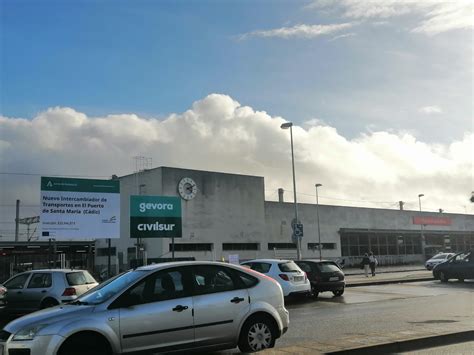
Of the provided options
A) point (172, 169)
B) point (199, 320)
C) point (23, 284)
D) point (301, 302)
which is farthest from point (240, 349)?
point (172, 169)

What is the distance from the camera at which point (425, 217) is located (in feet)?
203

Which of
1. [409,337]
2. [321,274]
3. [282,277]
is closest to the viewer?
[409,337]

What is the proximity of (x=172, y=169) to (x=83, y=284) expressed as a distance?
2713 cm

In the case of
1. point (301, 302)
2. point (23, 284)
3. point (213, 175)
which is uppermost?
point (213, 175)

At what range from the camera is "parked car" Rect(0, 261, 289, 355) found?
6520 mm

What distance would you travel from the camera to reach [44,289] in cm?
1374

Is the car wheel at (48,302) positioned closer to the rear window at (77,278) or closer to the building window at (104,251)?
the rear window at (77,278)

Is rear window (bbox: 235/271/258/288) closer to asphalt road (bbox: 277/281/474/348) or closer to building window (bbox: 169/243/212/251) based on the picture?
asphalt road (bbox: 277/281/474/348)

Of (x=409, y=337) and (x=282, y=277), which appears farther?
(x=282, y=277)

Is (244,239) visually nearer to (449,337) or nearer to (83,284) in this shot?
(83,284)

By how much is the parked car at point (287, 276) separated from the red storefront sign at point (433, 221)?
47.5 metres

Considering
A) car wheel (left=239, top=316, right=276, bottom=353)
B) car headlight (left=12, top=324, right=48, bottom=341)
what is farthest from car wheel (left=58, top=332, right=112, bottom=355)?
car wheel (left=239, top=316, right=276, bottom=353)

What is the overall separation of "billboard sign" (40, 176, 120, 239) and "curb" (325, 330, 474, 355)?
1826cm

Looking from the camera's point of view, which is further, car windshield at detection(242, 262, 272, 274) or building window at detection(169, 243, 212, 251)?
building window at detection(169, 243, 212, 251)
